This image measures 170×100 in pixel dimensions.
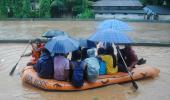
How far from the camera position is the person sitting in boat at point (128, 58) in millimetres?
9496

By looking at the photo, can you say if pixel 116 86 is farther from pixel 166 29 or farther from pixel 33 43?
pixel 166 29

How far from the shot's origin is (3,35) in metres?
18.0

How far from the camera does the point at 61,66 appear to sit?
8578 millimetres

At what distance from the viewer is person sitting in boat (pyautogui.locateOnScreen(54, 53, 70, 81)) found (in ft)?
28.2

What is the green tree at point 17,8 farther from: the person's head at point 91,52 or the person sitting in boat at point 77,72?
the person sitting in boat at point 77,72

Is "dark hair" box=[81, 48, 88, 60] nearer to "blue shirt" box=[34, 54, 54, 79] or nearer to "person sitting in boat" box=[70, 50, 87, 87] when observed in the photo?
"person sitting in boat" box=[70, 50, 87, 87]

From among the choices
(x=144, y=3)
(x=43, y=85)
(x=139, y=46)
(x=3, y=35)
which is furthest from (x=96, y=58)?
(x=144, y=3)

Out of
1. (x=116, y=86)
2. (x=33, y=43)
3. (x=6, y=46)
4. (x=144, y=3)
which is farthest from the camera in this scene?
(x=144, y=3)

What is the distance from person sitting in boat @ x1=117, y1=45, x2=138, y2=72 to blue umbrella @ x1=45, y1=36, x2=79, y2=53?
4.66ft

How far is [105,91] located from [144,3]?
28932mm

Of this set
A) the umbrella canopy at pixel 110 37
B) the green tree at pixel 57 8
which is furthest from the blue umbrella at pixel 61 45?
the green tree at pixel 57 8

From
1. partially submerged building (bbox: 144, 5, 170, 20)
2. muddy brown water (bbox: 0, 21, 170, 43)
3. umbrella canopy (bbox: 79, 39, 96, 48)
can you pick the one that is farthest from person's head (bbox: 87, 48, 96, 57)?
partially submerged building (bbox: 144, 5, 170, 20)

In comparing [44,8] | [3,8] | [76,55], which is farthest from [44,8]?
[76,55]

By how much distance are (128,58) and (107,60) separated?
0.76 m
